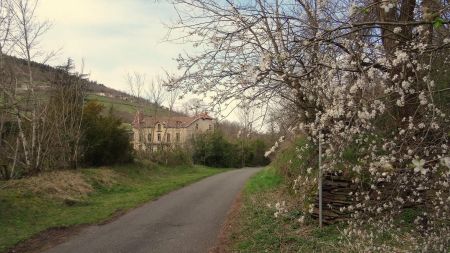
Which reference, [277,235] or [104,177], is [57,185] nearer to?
[104,177]

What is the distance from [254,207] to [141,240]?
4.24 m

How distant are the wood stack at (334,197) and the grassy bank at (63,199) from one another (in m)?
6.21

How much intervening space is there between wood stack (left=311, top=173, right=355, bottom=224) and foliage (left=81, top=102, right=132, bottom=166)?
51.0ft

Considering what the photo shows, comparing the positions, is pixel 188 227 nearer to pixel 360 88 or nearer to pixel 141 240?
pixel 141 240

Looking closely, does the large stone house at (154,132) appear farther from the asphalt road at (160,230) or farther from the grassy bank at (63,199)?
the asphalt road at (160,230)

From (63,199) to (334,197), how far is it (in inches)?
367

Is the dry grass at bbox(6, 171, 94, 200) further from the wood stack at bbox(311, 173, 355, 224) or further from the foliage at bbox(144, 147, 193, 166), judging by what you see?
the foliage at bbox(144, 147, 193, 166)

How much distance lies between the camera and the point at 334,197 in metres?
9.77

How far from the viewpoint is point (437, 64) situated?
6.51m

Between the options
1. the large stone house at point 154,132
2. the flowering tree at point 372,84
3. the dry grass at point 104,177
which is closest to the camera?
the flowering tree at point 372,84

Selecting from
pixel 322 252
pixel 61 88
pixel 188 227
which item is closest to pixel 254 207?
pixel 188 227

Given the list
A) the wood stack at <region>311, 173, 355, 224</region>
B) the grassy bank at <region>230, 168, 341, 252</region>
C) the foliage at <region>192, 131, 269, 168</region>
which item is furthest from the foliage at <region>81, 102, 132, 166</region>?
the foliage at <region>192, 131, 269, 168</region>

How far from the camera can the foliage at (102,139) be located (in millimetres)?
23344

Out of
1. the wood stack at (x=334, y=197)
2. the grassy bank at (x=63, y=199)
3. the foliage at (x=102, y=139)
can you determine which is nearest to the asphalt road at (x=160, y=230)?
the grassy bank at (x=63, y=199)
